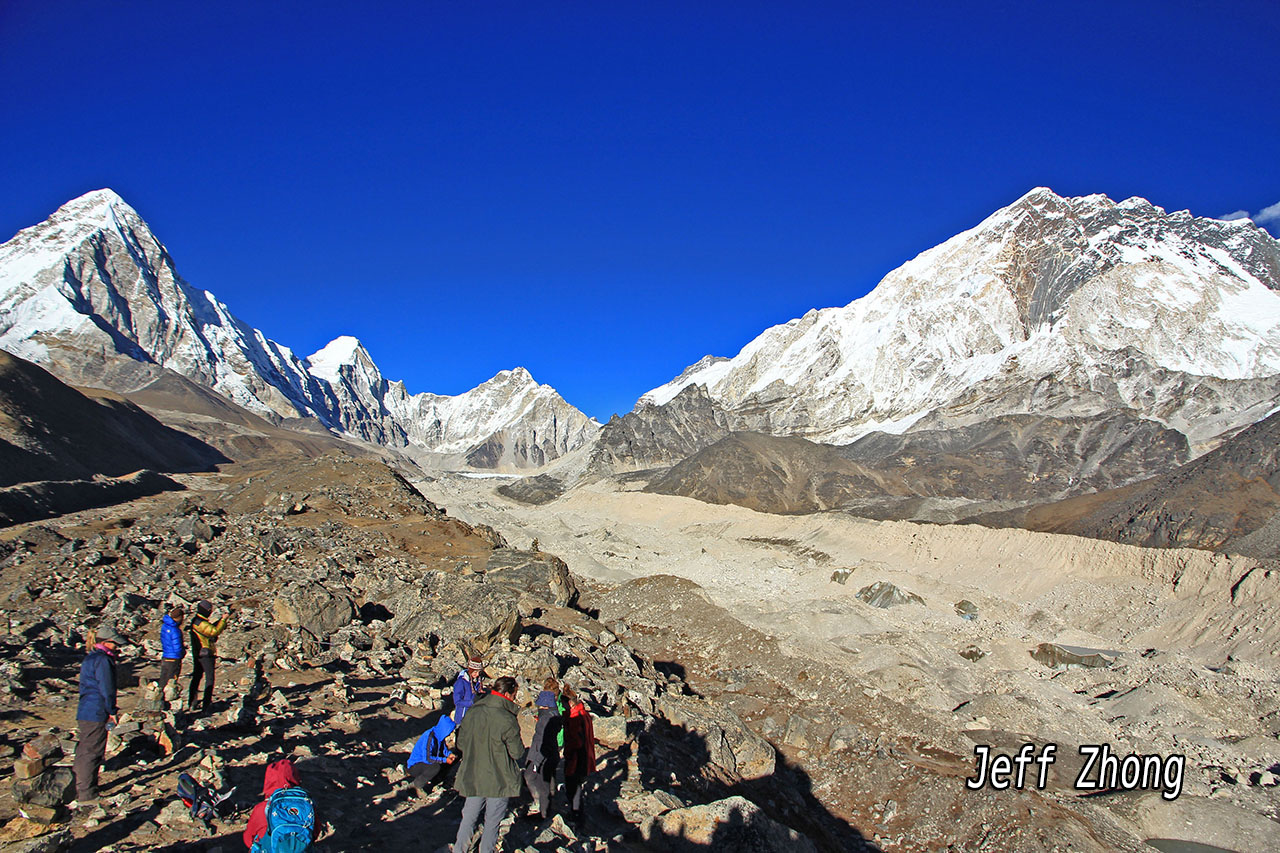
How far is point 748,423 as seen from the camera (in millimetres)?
131875

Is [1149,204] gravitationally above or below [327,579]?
above

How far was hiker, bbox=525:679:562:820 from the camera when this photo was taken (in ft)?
23.8

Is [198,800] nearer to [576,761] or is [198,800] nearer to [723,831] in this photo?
[576,761]

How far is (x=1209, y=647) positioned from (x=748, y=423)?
112632 mm

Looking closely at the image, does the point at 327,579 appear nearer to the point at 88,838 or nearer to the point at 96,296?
the point at 88,838

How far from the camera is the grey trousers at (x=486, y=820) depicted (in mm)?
5914

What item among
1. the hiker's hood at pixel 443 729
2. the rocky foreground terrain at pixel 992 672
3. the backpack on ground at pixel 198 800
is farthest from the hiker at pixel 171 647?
the rocky foreground terrain at pixel 992 672

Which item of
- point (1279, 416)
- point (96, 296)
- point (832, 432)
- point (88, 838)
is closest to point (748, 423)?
point (832, 432)

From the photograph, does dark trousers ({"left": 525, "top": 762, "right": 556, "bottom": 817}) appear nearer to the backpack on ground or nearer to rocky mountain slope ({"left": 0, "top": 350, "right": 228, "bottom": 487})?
the backpack on ground

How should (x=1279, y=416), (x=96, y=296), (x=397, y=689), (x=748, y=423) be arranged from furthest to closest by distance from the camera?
(x=96, y=296) < (x=748, y=423) < (x=1279, y=416) < (x=397, y=689)

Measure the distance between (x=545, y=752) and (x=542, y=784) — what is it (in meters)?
0.33

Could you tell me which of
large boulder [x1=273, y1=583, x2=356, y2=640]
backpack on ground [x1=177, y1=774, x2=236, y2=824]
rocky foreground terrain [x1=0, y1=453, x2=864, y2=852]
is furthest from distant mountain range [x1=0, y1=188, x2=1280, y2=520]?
backpack on ground [x1=177, y1=774, x2=236, y2=824]

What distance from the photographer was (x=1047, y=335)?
108 meters

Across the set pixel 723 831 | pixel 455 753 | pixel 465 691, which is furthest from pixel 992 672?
pixel 465 691
